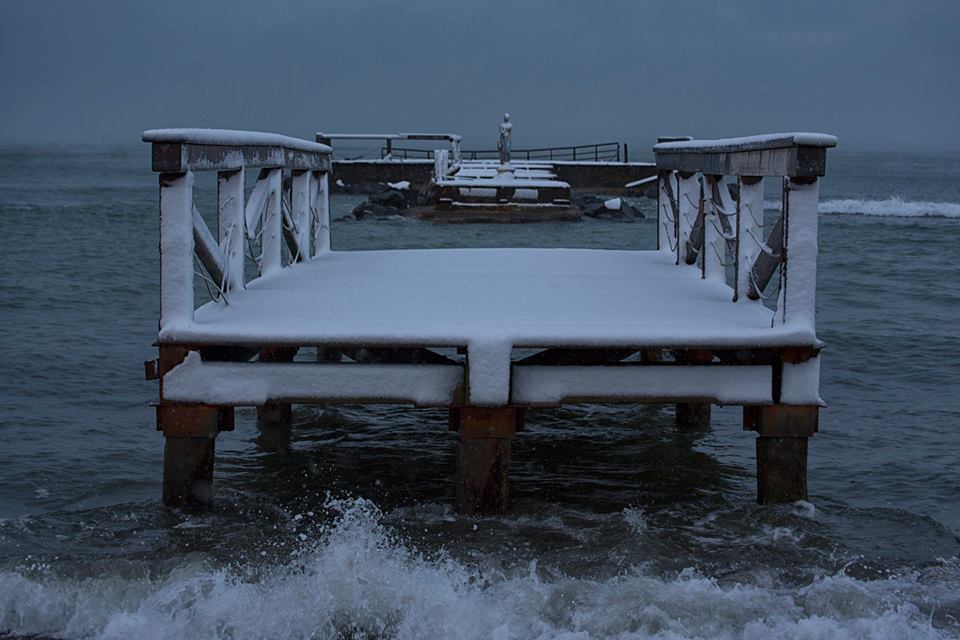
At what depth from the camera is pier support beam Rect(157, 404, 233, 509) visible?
6566mm

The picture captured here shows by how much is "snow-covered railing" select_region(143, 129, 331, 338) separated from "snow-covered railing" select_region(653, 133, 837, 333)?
125 inches

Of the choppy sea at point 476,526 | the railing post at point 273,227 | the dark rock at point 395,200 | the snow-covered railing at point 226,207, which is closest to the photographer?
the choppy sea at point 476,526

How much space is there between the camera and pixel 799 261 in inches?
258

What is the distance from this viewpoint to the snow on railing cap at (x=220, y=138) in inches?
245

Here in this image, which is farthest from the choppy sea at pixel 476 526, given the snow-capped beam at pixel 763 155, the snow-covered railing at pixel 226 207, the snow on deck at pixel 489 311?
the snow-capped beam at pixel 763 155

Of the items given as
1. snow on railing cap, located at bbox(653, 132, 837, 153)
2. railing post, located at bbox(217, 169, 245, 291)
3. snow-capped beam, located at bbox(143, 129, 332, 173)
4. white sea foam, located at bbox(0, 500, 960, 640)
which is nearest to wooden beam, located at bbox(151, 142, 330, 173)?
snow-capped beam, located at bbox(143, 129, 332, 173)

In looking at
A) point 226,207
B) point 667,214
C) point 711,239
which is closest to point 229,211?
point 226,207

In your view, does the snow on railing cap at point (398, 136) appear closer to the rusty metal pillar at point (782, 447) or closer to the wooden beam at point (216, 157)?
the wooden beam at point (216, 157)

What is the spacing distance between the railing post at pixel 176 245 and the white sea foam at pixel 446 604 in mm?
1419

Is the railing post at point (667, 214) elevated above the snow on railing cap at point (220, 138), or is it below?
below

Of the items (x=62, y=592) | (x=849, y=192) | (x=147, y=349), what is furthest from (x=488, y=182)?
(x=849, y=192)

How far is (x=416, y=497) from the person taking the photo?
7.92 metres

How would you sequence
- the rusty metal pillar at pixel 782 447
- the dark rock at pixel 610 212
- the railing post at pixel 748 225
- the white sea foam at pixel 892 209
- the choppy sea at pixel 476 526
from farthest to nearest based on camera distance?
the white sea foam at pixel 892 209 < the dark rock at pixel 610 212 < the railing post at pixel 748 225 < the rusty metal pillar at pixel 782 447 < the choppy sea at pixel 476 526

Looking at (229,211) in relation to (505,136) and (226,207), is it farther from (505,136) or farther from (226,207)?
(505,136)
